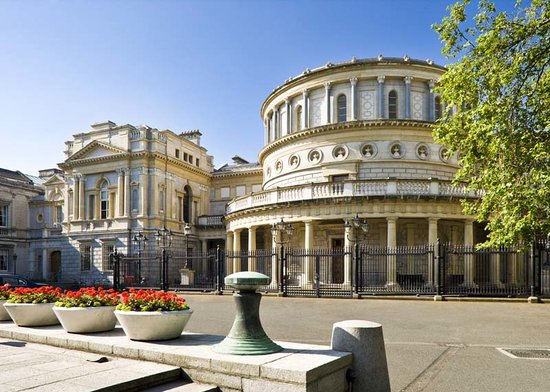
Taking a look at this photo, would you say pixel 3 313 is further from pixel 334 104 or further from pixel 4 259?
pixel 4 259

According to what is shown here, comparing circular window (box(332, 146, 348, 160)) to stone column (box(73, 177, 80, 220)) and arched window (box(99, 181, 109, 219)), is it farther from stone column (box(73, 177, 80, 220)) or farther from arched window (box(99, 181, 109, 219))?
stone column (box(73, 177, 80, 220))

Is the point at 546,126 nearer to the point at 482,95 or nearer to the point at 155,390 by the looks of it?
the point at 482,95

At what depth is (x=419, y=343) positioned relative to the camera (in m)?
11.0

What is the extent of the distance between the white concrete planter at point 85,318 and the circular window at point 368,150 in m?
27.4

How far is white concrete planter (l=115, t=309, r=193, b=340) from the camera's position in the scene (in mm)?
7699

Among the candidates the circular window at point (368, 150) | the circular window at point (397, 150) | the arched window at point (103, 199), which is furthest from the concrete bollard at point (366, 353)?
the arched window at point (103, 199)

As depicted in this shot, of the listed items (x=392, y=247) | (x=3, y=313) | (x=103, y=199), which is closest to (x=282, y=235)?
(x=392, y=247)

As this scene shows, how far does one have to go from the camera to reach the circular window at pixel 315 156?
3534 cm

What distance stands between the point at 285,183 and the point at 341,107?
283 inches

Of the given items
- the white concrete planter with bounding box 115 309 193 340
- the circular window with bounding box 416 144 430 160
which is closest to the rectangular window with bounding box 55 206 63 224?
the circular window with bounding box 416 144 430 160

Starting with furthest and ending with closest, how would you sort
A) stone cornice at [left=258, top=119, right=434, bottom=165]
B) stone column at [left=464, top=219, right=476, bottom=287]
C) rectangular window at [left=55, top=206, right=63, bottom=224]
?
rectangular window at [left=55, top=206, right=63, bottom=224]
stone cornice at [left=258, top=119, right=434, bottom=165]
stone column at [left=464, top=219, right=476, bottom=287]

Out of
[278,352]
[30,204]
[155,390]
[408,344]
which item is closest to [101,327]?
[155,390]

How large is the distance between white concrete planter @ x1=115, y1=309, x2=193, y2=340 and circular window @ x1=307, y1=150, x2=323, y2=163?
28162 millimetres

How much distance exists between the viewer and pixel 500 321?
14820mm
